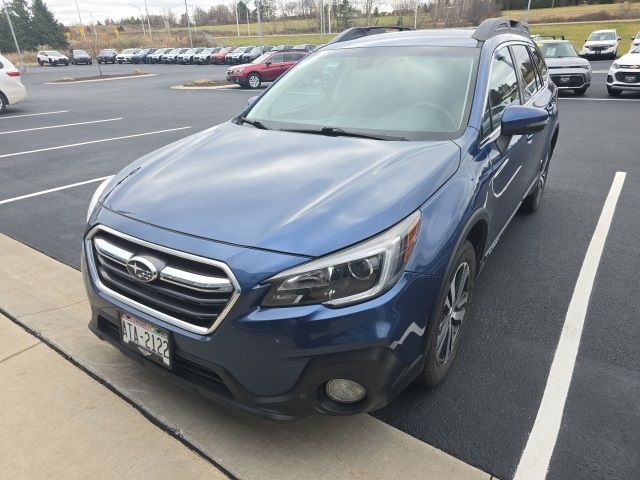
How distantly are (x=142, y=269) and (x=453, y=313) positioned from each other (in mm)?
1574

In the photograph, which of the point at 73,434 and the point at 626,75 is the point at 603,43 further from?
the point at 73,434

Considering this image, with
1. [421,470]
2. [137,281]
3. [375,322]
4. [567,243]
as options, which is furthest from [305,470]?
[567,243]

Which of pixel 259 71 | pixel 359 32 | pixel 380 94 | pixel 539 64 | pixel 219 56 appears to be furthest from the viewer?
pixel 219 56

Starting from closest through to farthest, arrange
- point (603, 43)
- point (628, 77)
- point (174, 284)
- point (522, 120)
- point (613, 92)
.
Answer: point (174, 284)
point (522, 120)
point (628, 77)
point (613, 92)
point (603, 43)

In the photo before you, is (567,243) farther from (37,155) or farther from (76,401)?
(37,155)

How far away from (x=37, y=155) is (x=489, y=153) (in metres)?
8.06

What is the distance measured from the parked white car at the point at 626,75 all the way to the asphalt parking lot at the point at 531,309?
620 cm

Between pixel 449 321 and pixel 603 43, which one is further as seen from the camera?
pixel 603 43

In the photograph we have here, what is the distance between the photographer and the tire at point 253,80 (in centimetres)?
2244

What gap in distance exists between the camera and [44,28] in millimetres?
75500

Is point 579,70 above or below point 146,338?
below

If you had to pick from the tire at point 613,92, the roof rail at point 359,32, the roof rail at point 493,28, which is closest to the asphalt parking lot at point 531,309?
the roof rail at point 493,28

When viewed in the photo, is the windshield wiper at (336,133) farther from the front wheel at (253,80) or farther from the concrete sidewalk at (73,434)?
the front wheel at (253,80)

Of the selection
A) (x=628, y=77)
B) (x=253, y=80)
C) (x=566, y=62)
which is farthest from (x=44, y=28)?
(x=628, y=77)
